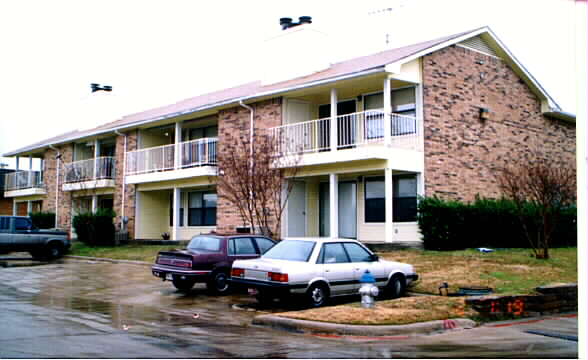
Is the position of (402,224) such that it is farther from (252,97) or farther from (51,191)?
(51,191)

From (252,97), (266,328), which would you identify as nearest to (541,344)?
(266,328)

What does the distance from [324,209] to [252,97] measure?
4.90m

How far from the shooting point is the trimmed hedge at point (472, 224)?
19.0 metres

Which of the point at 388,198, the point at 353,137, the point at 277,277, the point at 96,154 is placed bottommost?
the point at 277,277

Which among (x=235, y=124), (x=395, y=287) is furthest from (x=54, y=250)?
(x=395, y=287)

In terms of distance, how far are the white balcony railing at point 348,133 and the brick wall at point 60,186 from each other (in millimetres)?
16362

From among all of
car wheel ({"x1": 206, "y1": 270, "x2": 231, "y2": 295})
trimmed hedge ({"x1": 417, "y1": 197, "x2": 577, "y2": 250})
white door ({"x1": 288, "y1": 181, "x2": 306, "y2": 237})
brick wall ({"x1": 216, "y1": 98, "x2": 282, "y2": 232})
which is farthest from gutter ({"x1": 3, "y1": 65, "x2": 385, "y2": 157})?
car wheel ({"x1": 206, "y1": 270, "x2": 231, "y2": 295})

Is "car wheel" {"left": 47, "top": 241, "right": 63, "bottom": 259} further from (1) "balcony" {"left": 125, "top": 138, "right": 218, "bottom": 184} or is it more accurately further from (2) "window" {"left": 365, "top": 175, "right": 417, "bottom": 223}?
(2) "window" {"left": 365, "top": 175, "right": 417, "bottom": 223}

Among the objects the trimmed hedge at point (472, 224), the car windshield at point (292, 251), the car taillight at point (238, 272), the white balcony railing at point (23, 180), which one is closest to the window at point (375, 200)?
the trimmed hedge at point (472, 224)

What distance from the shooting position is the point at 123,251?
2616 centimetres

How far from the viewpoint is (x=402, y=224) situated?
2109cm

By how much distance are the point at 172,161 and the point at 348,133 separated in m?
8.90

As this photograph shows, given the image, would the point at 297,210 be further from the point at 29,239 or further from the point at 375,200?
the point at 29,239

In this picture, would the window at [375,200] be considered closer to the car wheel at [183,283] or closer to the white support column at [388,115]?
the white support column at [388,115]
